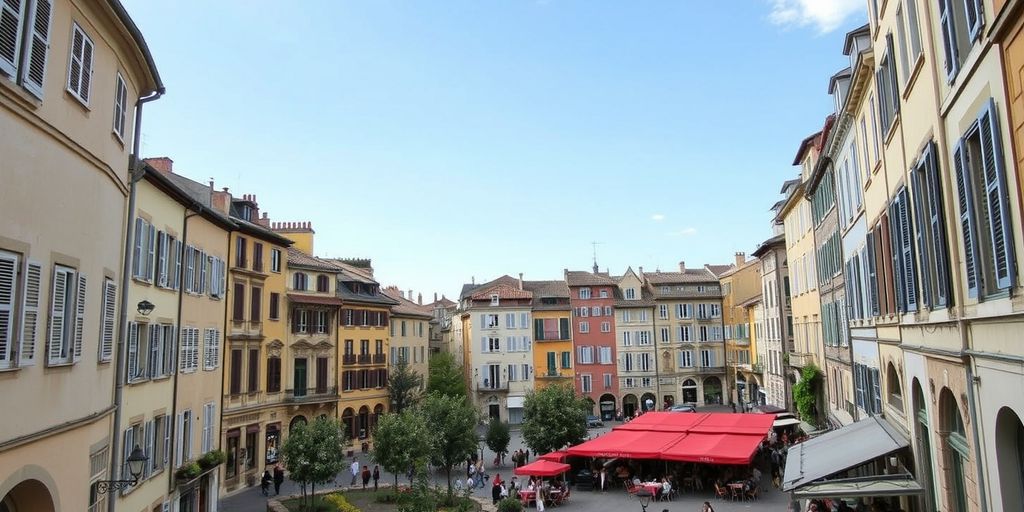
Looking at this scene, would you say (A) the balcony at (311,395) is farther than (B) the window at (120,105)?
Yes

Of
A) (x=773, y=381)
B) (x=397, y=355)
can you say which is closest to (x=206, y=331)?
(x=397, y=355)

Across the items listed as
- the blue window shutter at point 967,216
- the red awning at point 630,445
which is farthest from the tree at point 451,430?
the blue window shutter at point 967,216

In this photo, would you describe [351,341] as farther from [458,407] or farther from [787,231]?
[787,231]

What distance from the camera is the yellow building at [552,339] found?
6378 centimetres

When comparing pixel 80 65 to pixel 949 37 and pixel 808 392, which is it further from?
pixel 808 392

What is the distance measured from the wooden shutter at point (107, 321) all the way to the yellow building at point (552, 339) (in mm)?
51086

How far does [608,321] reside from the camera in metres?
65.6

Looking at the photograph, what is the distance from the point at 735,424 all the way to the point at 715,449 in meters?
5.79

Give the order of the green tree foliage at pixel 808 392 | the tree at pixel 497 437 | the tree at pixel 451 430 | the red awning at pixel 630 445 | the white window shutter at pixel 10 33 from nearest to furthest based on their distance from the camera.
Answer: the white window shutter at pixel 10 33 → the red awning at pixel 630 445 → the tree at pixel 451 430 → the green tree foliage at pixel 808 392 → the tree at pixel 497 437

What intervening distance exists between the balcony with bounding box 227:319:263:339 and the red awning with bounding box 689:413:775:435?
74.6 feet

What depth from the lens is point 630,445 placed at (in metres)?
31.1

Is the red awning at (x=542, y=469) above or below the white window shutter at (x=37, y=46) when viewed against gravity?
below

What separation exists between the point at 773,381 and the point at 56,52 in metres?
48.9

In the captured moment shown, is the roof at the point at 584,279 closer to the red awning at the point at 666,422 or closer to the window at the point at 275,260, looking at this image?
the red awning at the point at 666,422
